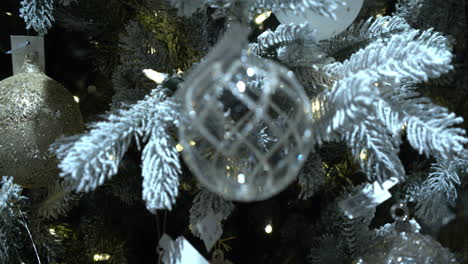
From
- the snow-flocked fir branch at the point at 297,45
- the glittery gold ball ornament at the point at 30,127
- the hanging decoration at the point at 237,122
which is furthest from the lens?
the glittery gold ball ornament at the point at 30,127

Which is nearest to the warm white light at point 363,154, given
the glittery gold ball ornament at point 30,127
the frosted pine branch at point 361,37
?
the frosted pine branch at point 361,37

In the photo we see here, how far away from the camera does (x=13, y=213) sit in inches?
23.8

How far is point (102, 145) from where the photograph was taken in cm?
42

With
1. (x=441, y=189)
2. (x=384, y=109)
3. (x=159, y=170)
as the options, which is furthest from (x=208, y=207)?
(x=441, y=189)

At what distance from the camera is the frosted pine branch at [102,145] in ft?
1.32

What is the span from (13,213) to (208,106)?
370 mm

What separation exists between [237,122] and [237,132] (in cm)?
1

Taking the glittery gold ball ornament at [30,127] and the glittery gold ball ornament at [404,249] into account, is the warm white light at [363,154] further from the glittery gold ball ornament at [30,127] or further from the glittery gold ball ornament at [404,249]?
the glittery gold ball ornament at [30,127]

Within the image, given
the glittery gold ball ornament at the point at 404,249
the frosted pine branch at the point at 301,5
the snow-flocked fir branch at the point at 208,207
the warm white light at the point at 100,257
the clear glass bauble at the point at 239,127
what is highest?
the frosted pine branch at the point at 301,5

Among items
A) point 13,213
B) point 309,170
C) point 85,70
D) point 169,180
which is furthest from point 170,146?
point 85,70

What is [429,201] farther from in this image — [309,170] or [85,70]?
[85,70]

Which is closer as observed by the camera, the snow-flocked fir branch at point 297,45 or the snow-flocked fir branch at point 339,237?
the snow-flocked fir branch at point 297,45

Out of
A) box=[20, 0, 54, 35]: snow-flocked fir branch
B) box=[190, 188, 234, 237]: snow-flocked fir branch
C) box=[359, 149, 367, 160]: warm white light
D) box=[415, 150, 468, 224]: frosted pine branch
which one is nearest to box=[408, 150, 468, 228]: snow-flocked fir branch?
box=[415, 150, 468, 224]: frosted pine branch

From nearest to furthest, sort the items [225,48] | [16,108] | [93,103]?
[225,48]
[16,108]
[93,103]
